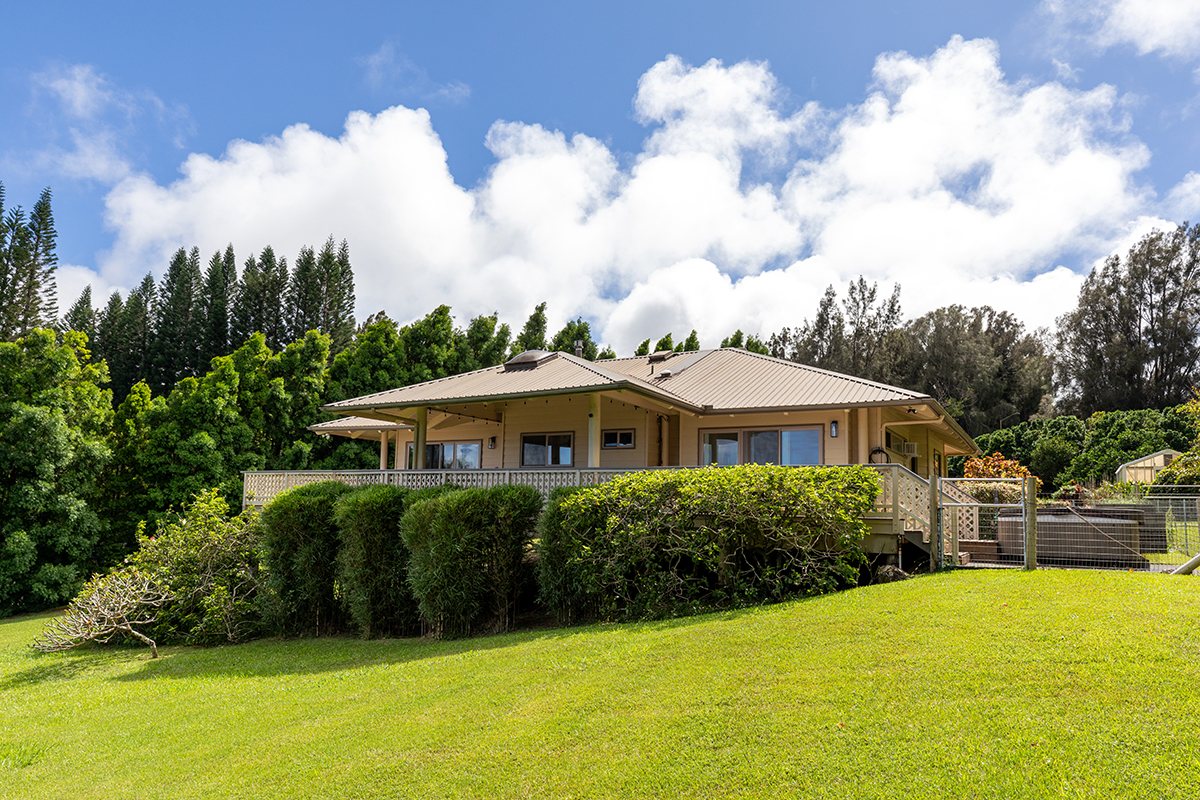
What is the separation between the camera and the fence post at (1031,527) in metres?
10.6

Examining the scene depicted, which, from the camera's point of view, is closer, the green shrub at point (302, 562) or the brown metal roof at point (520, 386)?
the green shrub at point (302, 562)

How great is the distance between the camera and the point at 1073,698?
5.38 m

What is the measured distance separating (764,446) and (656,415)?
3061mm

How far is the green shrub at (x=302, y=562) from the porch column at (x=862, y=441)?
1160 cm

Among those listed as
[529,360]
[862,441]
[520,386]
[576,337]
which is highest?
[576,337]

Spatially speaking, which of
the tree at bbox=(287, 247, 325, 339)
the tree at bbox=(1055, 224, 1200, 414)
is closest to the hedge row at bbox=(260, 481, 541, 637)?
the tree at bbox=(287, 247, 325, 339)

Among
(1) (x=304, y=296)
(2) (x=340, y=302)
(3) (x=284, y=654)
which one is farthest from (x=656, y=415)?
(1) (x=304, y=296)

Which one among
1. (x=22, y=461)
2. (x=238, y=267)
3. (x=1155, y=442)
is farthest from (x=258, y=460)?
(x=1155, y=442)

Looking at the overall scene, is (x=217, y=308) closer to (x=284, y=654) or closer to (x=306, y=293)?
(x=306, y=293)

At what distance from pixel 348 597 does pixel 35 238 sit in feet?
118

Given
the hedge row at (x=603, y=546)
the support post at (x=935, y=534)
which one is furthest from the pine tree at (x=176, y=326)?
the support post at (x=935, y=534)

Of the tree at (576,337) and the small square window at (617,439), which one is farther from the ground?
the tree at (576,337)

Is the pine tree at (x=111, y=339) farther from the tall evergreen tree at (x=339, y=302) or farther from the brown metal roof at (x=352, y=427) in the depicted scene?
the brown metal roof at (x=352, y=427)

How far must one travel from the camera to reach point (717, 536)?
10.7 metres
